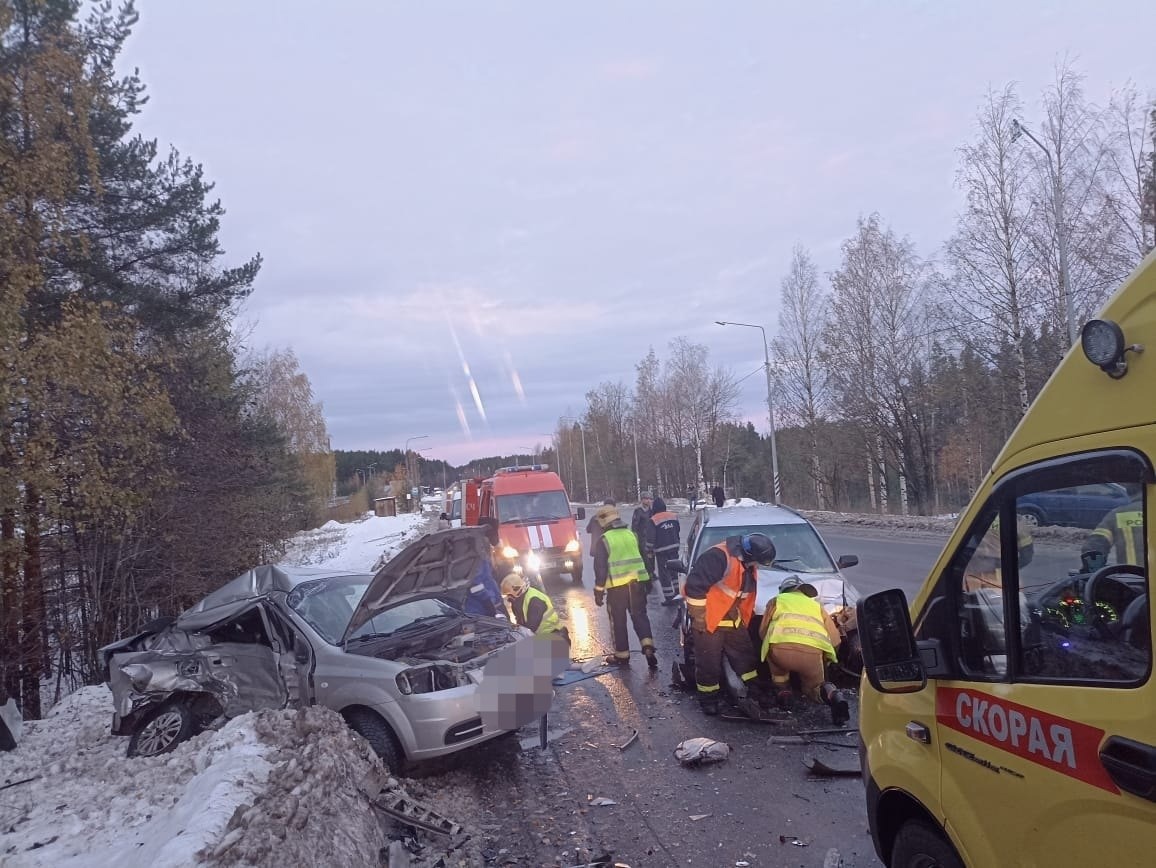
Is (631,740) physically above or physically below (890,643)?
below

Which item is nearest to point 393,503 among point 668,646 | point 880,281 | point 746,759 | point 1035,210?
point 880,281

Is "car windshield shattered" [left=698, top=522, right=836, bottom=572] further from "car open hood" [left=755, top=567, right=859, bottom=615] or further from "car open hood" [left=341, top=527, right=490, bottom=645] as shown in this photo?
"car open hood" [left=341, top=527, right=490, bottom=645]

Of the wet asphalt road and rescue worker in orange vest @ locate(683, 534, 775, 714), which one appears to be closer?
the wet asphalt road

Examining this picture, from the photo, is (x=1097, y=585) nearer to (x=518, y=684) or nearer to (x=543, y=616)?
(x=518, y=684)

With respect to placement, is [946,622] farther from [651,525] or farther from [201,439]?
[201,439]

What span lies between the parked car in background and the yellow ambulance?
14.3 ft

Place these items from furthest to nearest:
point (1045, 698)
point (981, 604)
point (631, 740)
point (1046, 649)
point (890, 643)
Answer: point (631, 740) < point (890, 643) < point (981, 604) < point (1046, 649) < point (1045, 698)

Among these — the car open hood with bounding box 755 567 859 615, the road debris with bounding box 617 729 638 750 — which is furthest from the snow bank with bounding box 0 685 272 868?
the car open hood with bounding box 755 567 859 615

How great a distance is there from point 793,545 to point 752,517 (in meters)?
0.89

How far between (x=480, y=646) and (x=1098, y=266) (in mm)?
Answer: 22889

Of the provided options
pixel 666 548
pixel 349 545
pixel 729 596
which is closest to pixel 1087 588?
pixel 729 596

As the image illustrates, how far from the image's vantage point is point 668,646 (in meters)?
10.4

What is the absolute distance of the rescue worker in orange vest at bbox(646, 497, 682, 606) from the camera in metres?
13.3

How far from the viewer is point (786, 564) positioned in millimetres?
8789
